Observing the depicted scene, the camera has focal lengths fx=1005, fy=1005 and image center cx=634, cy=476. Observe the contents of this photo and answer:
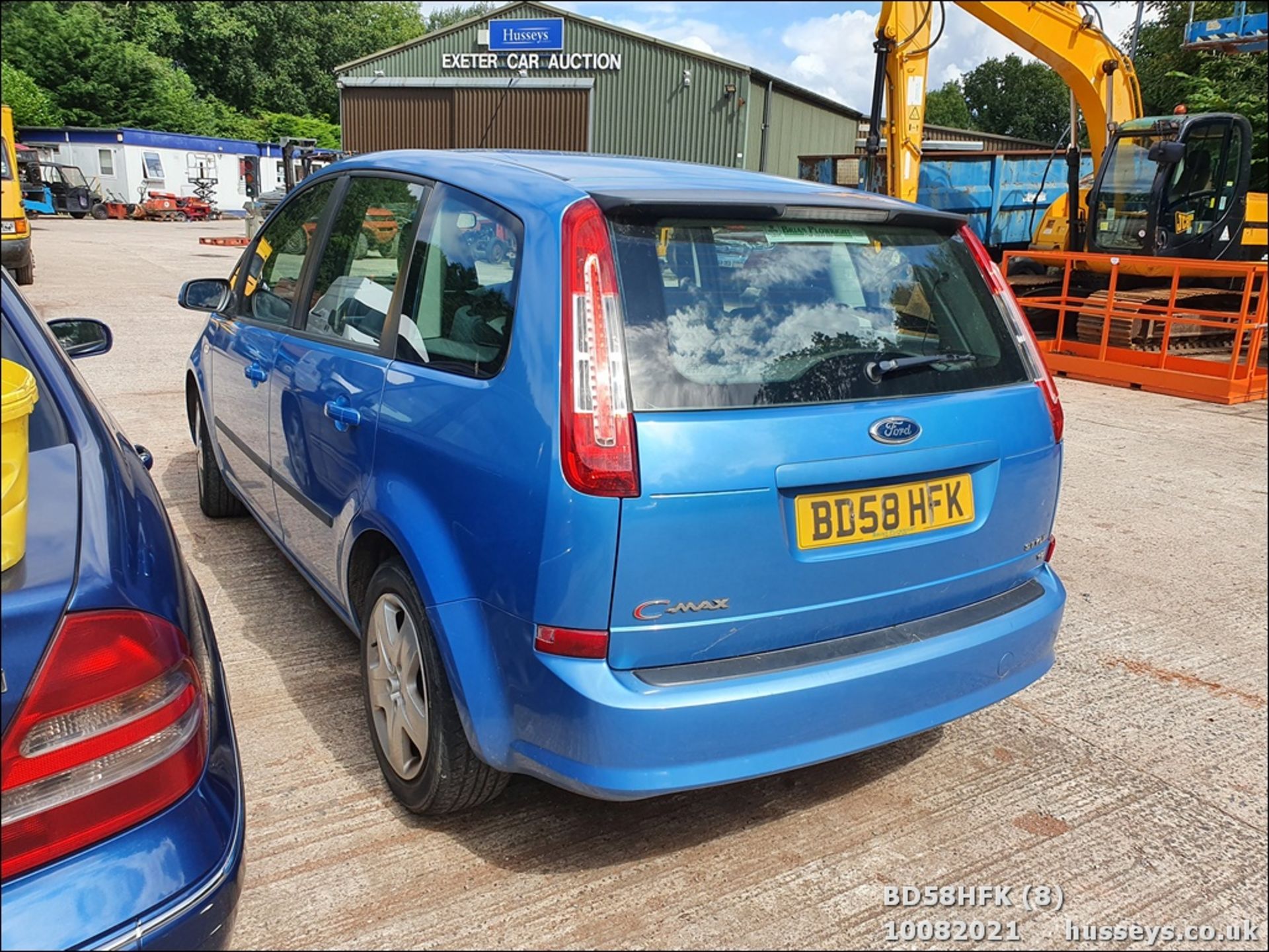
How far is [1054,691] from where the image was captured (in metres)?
3.49

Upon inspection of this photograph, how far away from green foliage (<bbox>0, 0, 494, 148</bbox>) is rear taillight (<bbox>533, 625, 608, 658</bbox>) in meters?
48.6

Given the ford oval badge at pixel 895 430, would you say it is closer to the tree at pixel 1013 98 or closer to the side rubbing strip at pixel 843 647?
the side rubbing strip at pixel 843 647

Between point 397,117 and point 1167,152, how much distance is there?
25.0 meters

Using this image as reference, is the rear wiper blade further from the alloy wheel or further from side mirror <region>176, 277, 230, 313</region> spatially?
side mirror <region>176, 277, 230, 313</region>

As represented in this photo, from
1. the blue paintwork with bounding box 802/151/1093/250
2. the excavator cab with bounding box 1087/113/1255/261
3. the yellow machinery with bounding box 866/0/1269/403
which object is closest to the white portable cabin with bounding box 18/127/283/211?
the blue paintwork with bounding box 802/151/1093/250

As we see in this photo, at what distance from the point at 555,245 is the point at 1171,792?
2.31 m

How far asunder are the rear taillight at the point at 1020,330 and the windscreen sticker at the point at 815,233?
15.4 inches

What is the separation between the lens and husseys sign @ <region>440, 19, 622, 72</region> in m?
28.6

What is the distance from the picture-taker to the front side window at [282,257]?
3.56 m

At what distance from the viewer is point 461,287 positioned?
2.58 m

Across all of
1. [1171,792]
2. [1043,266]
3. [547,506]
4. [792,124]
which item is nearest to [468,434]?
[547,506]

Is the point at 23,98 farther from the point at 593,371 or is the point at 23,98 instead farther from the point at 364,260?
the point at 593,371

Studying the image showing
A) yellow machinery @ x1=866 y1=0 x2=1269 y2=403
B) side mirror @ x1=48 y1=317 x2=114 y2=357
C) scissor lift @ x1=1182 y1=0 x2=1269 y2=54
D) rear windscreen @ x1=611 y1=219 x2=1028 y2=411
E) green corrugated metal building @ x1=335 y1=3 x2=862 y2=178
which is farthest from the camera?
green corrugated metal building @ x1=335 y1=3 x2=862 y2=178

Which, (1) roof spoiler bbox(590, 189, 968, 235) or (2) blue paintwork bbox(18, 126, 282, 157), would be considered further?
(2) blue paintwork bbox(18, 126, 282, 157)
